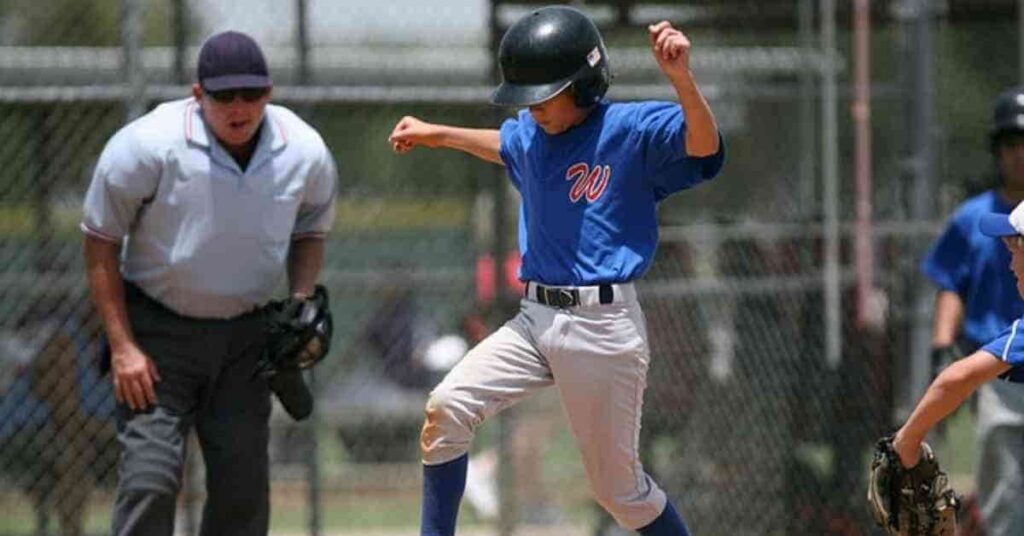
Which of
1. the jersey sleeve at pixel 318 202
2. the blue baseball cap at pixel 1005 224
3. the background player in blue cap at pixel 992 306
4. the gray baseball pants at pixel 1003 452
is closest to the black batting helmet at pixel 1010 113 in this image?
the background player in blue cap at pixel 992 306

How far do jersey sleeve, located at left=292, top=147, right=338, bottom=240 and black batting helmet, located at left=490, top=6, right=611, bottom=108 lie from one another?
3.24 ft

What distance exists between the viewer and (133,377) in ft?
20.8

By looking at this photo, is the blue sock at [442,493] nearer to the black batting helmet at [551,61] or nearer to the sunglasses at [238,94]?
the black batting helmet at [551,61]

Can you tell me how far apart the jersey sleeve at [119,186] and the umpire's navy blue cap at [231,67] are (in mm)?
300

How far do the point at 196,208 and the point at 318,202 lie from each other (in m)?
0.49

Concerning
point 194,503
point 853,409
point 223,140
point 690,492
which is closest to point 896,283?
point 853,409

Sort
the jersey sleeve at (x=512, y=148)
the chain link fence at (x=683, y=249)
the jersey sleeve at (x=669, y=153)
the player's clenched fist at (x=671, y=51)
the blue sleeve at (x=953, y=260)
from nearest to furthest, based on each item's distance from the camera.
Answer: the player's clenched fist at (x=671, y=51) → the jersey sleeve at (x=669, y=153) → the jersey sleeve at (x=512, y=148) → the blue sleeve at (x=953, y=260) → the chain link fence at (x=683, y=249)

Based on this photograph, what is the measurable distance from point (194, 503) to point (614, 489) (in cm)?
303

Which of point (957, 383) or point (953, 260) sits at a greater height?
point (957, 383)

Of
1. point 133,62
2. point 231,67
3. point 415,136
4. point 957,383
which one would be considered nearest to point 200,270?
point 231,67

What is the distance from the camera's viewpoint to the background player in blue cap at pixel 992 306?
750 cm

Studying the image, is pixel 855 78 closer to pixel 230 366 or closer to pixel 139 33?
pixel 139 33

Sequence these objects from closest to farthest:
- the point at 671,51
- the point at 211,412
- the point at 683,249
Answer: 1. the point at 671,51
2. the point at 211,412
3. the point at 683,249

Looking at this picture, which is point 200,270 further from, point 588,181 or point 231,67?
point 588,181
